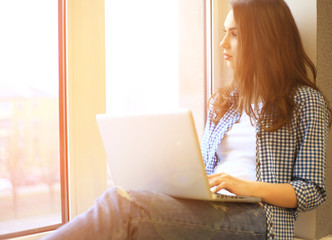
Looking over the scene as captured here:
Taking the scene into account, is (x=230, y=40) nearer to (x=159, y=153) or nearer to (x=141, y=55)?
(x=141, y=55)

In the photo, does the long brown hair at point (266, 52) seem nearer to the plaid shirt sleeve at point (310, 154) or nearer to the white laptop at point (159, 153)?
the plaid shirt sleeve at point (310, 154)

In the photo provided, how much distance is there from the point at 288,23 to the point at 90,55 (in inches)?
25.9

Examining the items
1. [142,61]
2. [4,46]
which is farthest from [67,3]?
[142,61]

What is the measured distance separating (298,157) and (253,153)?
15 centimetres

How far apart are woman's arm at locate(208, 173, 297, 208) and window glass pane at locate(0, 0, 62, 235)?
53 cm

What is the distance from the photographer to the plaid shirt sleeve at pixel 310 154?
104 cm

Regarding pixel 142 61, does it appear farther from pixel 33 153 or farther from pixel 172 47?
pixel 33 153

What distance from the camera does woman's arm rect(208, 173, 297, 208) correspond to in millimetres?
1006

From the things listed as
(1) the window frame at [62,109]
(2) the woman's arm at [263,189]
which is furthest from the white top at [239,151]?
(1) the window frame at [62,109]

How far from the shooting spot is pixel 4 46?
1081 mm

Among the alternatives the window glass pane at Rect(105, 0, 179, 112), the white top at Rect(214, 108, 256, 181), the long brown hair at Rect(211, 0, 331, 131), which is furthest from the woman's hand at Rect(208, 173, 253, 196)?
the window glass pane at Rect(105, 0, 179, 112)

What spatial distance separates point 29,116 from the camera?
1.13 m

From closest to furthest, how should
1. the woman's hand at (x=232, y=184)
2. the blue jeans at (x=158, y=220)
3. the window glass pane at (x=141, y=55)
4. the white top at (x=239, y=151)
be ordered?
1. the blue jeans at (x=158, y=220)
2. the woman's hand at (x=232, y=184)
3. the white top at (x=239, y=151)
4. the window glass pane at (x=141, y=55)

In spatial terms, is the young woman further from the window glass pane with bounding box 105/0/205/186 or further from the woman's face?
the window glass pane with bounding box 105/0/205/186
